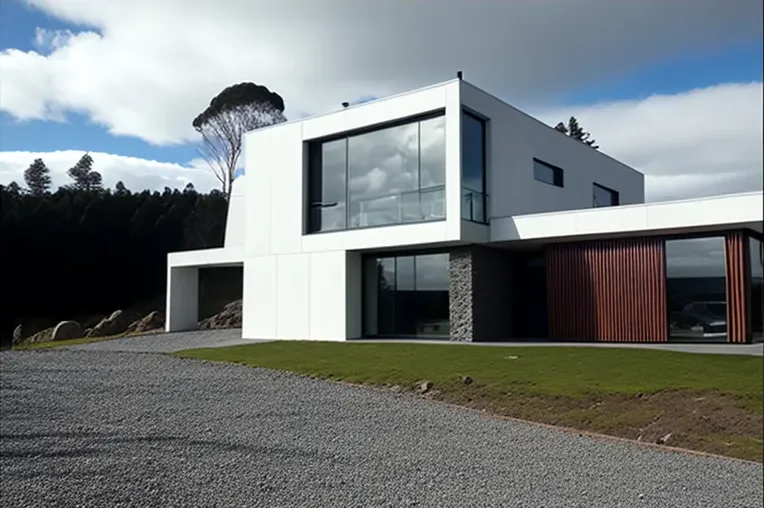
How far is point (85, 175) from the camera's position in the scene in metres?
3.43

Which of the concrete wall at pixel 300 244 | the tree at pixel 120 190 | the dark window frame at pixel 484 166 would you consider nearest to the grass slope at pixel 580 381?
the concrete wall at pixel 300 244

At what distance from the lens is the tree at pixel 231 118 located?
3.38 metres

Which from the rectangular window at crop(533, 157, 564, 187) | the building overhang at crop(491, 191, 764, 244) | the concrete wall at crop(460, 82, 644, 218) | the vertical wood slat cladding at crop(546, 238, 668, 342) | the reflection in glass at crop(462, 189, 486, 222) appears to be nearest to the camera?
the building overhang at crop(491, 191, 764, 244)

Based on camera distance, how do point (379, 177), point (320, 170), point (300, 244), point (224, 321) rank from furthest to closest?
point (224, 321)
point (320, 170)
point (300, 244)
point (379, 177)

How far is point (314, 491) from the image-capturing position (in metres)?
4.95

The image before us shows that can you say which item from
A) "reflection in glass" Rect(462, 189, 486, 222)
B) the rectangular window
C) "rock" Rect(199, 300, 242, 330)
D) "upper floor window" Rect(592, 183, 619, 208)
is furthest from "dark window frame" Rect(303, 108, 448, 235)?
"upper floor window" Rect(592, 183, 619, 208)

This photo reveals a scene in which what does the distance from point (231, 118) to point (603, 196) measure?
20.4m

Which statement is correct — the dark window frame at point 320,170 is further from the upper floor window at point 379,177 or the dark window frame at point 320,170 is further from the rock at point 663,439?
the rock at point 663,439

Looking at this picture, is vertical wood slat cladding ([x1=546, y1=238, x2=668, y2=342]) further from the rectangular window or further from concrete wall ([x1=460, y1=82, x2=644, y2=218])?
the rectangular window

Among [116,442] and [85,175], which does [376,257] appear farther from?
[85,175]

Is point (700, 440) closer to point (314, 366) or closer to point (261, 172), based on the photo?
A: point (314, 366)

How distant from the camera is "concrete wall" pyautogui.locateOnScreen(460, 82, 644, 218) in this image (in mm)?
15953

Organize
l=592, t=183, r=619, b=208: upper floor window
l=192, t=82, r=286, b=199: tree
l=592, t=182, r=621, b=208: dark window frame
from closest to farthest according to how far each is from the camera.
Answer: l=192, t=82, r=286, b=199: tree
l=592, t=182, r=621, b=208: dark window frame
l=592, t=183, r=619, b=208: upper floor window

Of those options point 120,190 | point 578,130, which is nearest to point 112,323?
point 120,190
